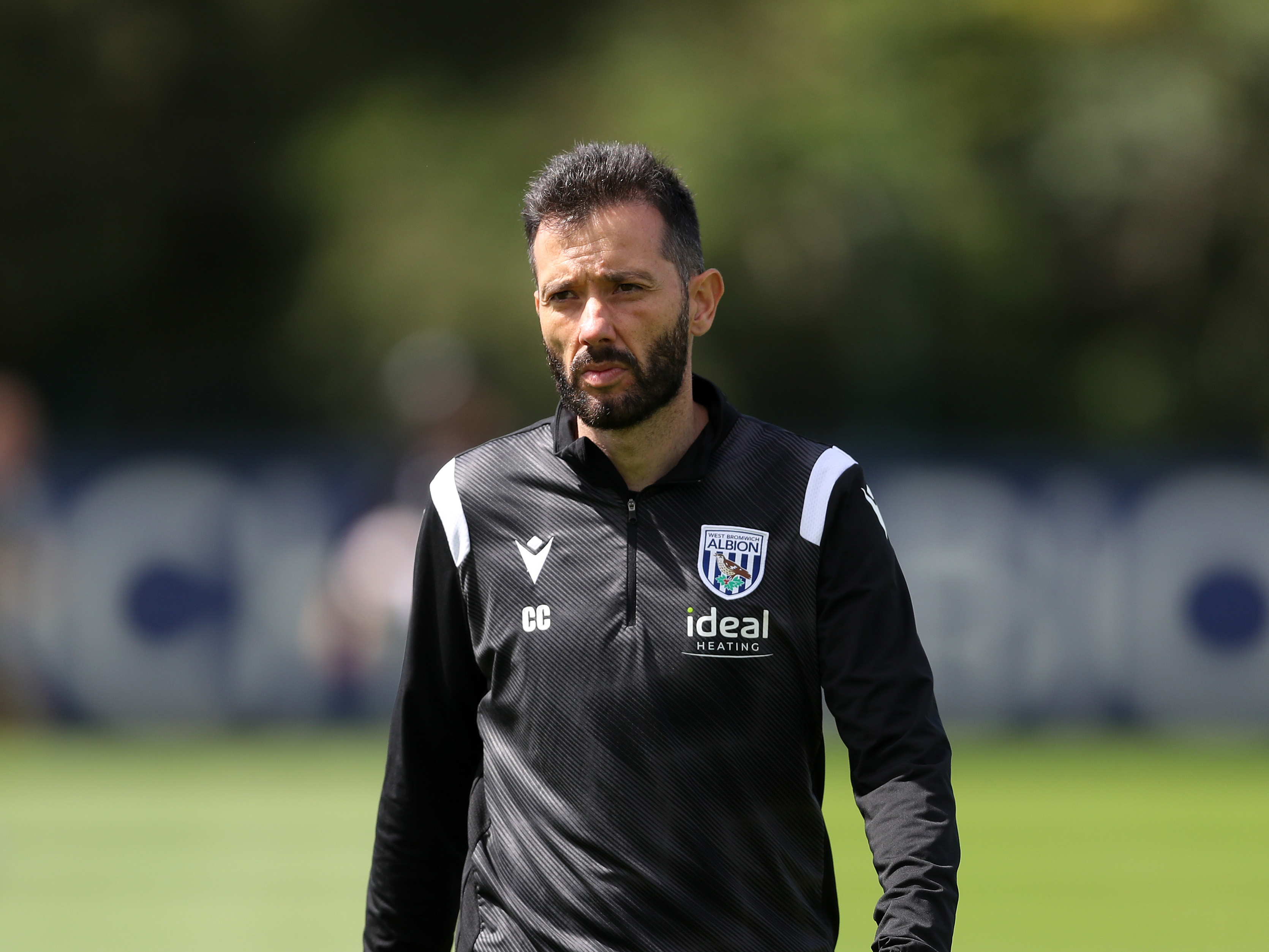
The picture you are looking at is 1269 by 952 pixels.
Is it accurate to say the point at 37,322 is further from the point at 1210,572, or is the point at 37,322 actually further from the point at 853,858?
the point at 853,858

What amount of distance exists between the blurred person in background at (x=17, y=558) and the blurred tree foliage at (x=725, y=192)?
7.31 meters

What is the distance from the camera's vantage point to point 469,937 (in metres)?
4.09

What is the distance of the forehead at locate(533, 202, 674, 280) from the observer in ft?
12.8

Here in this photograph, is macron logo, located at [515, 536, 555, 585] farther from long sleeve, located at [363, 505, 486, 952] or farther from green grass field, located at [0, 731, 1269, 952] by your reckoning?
green grass field, located at [0, 731, 1269, 952]

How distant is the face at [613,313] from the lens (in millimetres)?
3906

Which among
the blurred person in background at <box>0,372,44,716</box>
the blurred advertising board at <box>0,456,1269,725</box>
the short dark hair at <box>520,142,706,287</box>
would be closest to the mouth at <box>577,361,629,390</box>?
the short dark hair at <box>520,142,706,287</box>

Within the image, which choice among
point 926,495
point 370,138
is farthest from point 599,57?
point 926,495

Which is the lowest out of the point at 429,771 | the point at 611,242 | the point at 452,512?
the point at 429,771

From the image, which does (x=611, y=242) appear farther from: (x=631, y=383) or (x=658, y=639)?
(x=658, y=639)

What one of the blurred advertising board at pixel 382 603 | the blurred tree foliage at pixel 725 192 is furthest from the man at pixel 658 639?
the blurred tree foliage at pixel 725 192

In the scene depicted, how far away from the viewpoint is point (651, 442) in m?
4.04

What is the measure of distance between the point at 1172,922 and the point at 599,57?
2425 cm

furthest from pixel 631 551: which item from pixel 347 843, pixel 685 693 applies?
pixel 347 843

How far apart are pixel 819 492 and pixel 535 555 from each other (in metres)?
0.59
